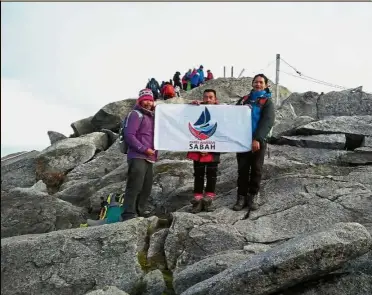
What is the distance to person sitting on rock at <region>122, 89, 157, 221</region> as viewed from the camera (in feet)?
32.2

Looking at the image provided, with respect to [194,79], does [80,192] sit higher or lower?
lower

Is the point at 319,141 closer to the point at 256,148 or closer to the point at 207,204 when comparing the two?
the point at 256,148

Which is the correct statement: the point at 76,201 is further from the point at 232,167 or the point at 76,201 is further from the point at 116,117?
the point at 116,117

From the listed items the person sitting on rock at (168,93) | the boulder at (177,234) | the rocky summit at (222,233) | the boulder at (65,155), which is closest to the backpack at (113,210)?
the rocky summit at (222,233)

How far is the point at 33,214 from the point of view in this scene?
426 inches

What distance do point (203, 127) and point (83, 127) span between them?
53.1 feet

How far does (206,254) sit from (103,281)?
2.09 meters

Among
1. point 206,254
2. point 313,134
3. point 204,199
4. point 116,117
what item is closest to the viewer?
point 206,254

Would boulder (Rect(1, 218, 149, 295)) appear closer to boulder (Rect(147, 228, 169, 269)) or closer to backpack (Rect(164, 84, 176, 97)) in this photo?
boulder (Rect(147, 228, 169, 269))

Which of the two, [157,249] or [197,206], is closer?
[157,249]

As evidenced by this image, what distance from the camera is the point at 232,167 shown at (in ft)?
43.4

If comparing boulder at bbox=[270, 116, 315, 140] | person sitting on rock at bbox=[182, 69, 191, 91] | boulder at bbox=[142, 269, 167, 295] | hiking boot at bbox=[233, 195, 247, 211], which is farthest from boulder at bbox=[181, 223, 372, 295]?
person sitting on rock at bbox=[182, 69, 191, 91]

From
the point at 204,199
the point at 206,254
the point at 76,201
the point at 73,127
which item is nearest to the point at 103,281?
the point at 206,254

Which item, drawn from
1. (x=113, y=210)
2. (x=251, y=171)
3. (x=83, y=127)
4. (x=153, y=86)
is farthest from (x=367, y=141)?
(x=153, y=86)
